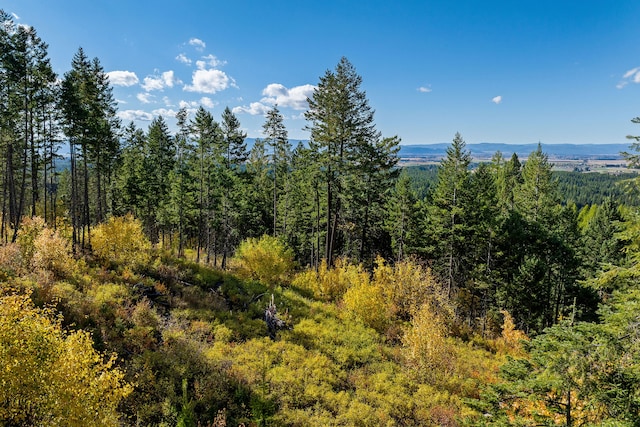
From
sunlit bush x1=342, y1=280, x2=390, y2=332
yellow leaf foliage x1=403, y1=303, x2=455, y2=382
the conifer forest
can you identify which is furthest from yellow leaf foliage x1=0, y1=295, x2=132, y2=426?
sunlit bush x1=342, y1=280, x2=390, y2=332

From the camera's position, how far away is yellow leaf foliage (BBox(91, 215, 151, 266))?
23062 millimetres

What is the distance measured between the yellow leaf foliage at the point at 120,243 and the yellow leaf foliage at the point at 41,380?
16.3 metres

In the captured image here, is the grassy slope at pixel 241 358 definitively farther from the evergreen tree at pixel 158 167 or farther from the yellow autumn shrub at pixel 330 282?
the evergreen tree at pixel 158 167

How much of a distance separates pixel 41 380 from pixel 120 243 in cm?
1773

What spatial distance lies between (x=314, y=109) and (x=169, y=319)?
17.3m

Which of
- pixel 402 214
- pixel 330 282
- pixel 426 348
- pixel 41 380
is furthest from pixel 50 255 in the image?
pixel 402 214

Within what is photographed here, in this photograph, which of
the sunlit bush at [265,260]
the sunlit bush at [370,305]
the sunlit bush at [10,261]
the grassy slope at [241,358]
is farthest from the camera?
the sunlit bush at [265,260]

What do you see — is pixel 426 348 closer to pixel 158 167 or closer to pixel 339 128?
pixel 339 128

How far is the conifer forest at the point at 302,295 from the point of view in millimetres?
7523

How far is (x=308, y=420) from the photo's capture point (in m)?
13.0

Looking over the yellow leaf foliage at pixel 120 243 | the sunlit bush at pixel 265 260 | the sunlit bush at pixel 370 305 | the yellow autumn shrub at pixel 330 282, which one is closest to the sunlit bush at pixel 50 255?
the yellow leaf foliage at pixel 120 243

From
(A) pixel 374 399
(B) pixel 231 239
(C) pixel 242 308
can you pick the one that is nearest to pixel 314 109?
(C) pixel 242 308

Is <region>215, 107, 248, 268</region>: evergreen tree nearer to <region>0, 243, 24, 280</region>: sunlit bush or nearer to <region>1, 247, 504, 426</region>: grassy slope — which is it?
<region>1, 247, 504, 426</region>: grassy slope

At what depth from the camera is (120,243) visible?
23.1 metres
